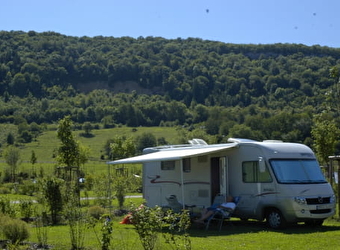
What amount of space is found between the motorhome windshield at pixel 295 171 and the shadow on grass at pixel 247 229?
1.19 metres

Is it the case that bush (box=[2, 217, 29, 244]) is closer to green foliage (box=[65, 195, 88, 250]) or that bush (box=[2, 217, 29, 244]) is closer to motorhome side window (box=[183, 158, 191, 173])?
green foliage (box=[65, 195, 88, 250])

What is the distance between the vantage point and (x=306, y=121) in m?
69.8

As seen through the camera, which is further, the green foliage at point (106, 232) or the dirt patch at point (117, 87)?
the dirt patch at point (117, 87)

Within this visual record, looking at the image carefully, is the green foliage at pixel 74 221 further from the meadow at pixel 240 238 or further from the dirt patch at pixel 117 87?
the dirt patch at pixel 117 87

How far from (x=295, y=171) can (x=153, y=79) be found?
400ft

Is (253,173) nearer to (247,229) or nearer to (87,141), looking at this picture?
(247,229)

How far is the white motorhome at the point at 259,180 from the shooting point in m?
13.2

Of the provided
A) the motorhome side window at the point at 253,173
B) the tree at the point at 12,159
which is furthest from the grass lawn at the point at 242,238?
the tree at the point at 12,159

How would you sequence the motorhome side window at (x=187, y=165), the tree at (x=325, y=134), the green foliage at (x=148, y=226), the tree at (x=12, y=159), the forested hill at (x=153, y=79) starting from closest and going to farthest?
the green foliage at (x=148, y=226)
the motorhome side window at (x=187, y=165)
the tree at (x=325, y=134)
the tree at (x=12, y=159)
the forested hill at (x=153, y=79)

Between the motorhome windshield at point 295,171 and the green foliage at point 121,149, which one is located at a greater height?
the green foliage at point 121,149

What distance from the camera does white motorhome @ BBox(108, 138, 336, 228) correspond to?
43.4ft

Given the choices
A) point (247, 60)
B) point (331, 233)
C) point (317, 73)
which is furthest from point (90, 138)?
point (331, 233)

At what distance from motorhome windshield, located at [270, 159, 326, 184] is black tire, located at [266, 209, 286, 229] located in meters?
0.83

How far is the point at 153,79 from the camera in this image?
135 m
